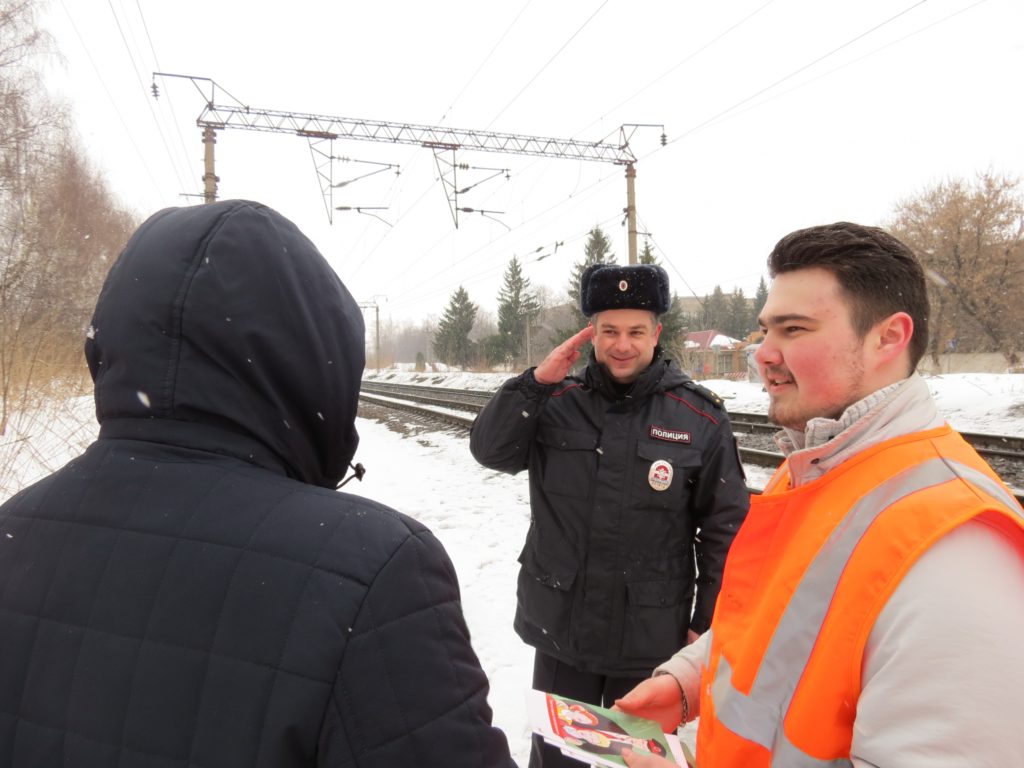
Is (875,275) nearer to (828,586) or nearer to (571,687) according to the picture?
(828,586)

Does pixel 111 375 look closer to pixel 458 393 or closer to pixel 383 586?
pixel 383 586

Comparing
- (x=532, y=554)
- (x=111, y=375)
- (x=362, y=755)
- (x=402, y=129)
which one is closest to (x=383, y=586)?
(x=362, y=755)

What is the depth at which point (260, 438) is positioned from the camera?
1.06m

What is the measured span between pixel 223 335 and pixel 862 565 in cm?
124

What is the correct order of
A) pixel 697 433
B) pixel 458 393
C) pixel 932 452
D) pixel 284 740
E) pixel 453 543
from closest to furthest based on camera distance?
pixel 284 740, pixel 932 452, pixel 697 433, pixel 453 543, pixel 458 393

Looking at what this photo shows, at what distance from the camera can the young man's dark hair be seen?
4.66ft

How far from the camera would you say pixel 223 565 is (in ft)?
3.02

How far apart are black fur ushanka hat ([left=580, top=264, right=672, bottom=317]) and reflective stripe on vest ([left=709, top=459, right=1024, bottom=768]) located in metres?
1.71

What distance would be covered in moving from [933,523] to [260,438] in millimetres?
1220

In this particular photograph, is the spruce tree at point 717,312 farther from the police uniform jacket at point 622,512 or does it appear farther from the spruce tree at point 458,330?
the police uniform jacket at point 622,512

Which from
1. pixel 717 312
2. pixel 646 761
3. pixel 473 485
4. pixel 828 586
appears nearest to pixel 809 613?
pixel 828 586

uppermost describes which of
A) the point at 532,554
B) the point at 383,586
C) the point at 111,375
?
the point at 111,375

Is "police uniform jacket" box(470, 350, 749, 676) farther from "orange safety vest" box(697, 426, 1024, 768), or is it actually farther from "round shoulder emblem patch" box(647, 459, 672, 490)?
"orange safety vest" box(697, 426, 1024, 768)

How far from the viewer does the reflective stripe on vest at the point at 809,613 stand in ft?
3.83
